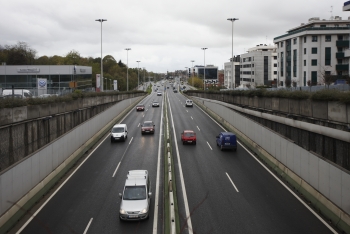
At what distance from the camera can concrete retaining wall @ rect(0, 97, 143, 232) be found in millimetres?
16406

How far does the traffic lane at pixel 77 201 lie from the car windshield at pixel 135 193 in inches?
75.7

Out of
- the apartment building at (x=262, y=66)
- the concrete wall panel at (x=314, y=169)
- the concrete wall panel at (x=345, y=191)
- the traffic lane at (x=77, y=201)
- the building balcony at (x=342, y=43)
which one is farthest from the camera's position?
the apartment building at (x=262, y=66)

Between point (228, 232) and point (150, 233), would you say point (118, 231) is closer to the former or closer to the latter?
point (150, 233)

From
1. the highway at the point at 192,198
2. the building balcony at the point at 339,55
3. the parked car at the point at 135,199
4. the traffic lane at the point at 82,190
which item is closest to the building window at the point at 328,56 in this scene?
the building balcony at the point at 339,55

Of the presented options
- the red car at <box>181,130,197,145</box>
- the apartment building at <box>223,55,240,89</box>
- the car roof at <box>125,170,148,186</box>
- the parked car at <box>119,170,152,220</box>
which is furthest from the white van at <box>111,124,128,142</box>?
the apartment building at <box>223,55,240,89</box>

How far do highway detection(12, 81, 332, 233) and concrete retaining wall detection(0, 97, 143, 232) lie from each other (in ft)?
3.66

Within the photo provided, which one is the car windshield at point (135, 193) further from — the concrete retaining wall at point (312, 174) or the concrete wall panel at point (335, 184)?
the concrete wall panel at point (335, 184)

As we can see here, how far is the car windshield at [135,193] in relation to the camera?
1725 centimetres

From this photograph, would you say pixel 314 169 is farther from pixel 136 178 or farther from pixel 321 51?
pixel 321 51

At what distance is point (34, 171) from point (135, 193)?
Result: 21.8 ft

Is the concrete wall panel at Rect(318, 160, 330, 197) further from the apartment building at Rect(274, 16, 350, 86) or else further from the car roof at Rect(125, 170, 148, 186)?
the apartment building at Rect(274, 16, 350, 86)

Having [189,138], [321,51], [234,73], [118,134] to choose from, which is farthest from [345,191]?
[234,73]

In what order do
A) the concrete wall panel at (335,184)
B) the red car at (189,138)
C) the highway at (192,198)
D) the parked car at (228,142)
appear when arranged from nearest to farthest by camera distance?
the highway at (192,198), the concrete wall panel at (335,184), the parked car at (228,142), the red car at (189,138)

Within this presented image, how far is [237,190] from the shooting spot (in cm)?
2098
